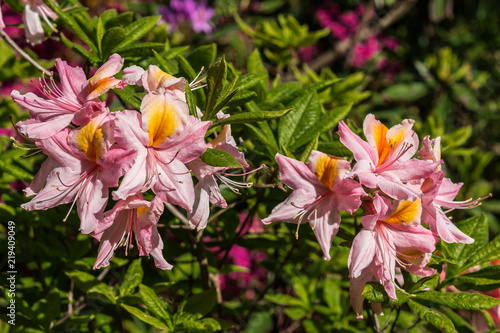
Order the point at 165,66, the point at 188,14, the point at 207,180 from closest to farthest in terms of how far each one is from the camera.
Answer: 1. the point at 207,180
2. the point at 165,66
3. the point at 188,14

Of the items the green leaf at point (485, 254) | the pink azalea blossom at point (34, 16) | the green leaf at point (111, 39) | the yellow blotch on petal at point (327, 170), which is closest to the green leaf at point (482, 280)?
the green leaf at point (485, 254)

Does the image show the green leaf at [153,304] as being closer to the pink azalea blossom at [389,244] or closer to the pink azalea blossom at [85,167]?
the pink azalea blossom at [85,167]

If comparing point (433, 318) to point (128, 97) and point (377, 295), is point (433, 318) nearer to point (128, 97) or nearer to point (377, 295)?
point (377, 295)

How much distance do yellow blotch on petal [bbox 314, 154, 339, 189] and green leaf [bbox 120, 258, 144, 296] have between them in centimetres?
52

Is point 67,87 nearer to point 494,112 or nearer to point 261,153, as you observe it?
point 261,153

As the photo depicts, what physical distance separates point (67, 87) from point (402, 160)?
0.63m

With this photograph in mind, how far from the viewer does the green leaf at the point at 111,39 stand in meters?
1.00

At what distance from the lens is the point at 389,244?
87cm

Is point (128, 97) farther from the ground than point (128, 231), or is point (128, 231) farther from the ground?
point (128, 97)

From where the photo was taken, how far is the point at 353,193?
809 mm

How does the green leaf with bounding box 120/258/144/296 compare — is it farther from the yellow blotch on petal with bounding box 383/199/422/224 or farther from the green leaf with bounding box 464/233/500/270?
the green leaf with bounding box 464/233/500/270

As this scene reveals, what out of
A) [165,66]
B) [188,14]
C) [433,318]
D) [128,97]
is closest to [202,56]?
[165,66]

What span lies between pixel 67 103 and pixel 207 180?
29 centimetres

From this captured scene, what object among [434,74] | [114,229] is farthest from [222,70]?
[434,74]
